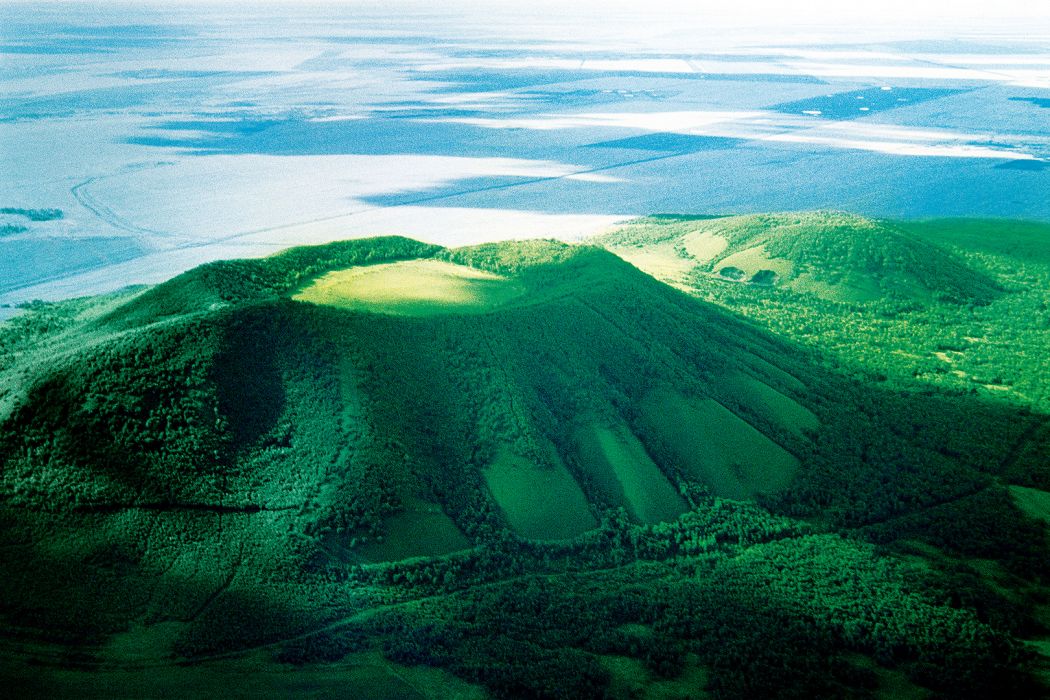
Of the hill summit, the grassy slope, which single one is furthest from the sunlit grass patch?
the hill summit

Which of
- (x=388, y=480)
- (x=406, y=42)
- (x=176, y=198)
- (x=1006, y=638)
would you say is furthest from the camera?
(x=406, y=42)

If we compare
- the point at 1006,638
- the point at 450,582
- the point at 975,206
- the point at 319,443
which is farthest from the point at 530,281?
the point at 975,206

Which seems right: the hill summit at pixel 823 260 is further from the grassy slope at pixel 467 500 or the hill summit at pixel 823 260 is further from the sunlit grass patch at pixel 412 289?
the grassy slope at pixel 467 500

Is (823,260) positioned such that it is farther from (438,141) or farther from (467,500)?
(438,141)

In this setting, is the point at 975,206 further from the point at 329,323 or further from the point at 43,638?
the point at 43,638

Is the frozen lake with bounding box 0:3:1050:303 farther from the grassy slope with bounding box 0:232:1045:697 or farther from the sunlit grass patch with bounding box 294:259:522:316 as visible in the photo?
the grassy slope with bounding box 0:232:1045:697

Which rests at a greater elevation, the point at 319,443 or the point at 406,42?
the point at 406,42

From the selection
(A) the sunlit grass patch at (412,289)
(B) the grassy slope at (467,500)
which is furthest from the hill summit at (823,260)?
(B) the grassy slope at (467,500)
